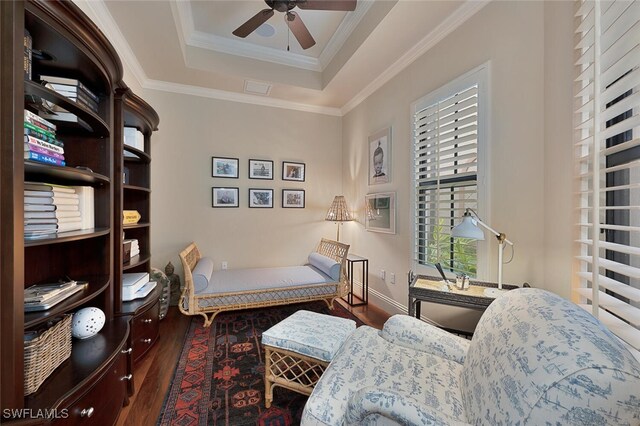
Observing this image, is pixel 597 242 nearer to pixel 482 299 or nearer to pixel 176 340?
pixel 482 299

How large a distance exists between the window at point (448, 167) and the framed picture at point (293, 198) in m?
1.86

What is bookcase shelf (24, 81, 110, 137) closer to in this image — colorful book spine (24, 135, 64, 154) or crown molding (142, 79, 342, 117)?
colorful book spine (24, 135, 64, 154)

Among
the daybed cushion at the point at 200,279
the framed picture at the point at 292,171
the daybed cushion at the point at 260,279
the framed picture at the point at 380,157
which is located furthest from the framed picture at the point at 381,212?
the daybed cushion at the point at 200,279

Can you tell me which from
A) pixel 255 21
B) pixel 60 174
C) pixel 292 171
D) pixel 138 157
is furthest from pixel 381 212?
pixel 60 174

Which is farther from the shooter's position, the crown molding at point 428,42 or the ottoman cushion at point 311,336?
the crown molding at point 428,42

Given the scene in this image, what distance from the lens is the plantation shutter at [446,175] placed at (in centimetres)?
202

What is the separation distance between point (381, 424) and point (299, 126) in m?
3.72

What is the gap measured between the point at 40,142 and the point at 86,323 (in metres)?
0.97

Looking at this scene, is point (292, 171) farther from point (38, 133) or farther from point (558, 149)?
point (558, 149)

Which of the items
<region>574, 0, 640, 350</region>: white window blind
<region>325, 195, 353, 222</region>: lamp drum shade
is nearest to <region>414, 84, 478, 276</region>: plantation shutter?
<region>574, 0, 640, 350</region>: white window blind

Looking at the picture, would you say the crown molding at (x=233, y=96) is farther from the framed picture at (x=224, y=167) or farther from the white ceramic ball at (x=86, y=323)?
the white ceramic ball at (x=86, y=323)

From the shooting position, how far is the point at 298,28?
224 centimetres

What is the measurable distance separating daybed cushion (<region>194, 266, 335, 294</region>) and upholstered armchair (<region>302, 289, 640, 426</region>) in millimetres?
1617

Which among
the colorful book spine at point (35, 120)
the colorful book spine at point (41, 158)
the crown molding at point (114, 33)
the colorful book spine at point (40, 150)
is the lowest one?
the colorful book spine at point (41, 158)
